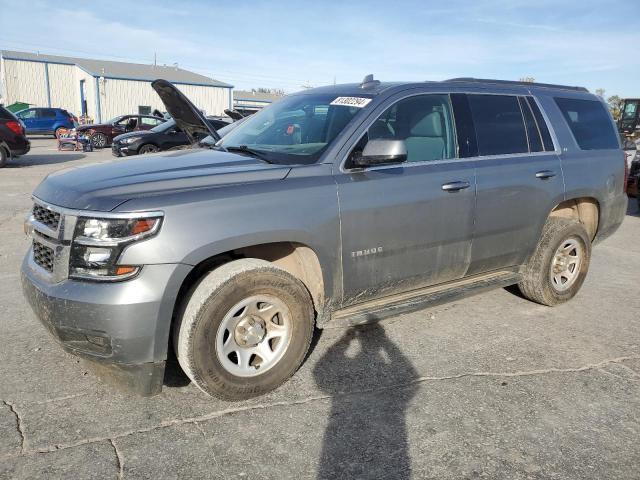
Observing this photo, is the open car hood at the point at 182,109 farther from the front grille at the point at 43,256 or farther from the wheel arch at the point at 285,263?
the front grille at the point at 43,256

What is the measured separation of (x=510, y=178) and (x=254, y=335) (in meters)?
2.41

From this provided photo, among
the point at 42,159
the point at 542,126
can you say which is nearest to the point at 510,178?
the point at 542,126

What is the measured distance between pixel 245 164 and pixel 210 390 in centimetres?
140

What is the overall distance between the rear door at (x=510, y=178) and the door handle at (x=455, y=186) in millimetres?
147

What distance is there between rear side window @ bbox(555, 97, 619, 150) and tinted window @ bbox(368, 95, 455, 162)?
152cm

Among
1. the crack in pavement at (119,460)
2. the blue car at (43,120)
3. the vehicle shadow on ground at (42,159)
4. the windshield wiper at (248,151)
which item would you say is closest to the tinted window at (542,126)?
the windshield wiper at (248,151)

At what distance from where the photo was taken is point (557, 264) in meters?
4.80

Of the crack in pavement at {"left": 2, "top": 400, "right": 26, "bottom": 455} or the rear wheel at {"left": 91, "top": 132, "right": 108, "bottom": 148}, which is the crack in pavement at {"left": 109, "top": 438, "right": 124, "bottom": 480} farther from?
the rear wheel at {"left": 91, "top": 132, "right": 108, "bottom": 148}

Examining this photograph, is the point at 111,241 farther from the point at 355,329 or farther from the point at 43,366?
the point at 355,329

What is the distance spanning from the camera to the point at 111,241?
8.54ft

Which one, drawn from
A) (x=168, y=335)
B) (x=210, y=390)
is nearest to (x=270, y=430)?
(x=210, y=390)

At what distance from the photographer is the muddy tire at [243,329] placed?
2.84 m

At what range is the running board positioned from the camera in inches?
136

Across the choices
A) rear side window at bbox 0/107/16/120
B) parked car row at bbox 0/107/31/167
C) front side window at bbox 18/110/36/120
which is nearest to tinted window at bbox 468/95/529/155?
parked car row at bbox 0/107/31/167
